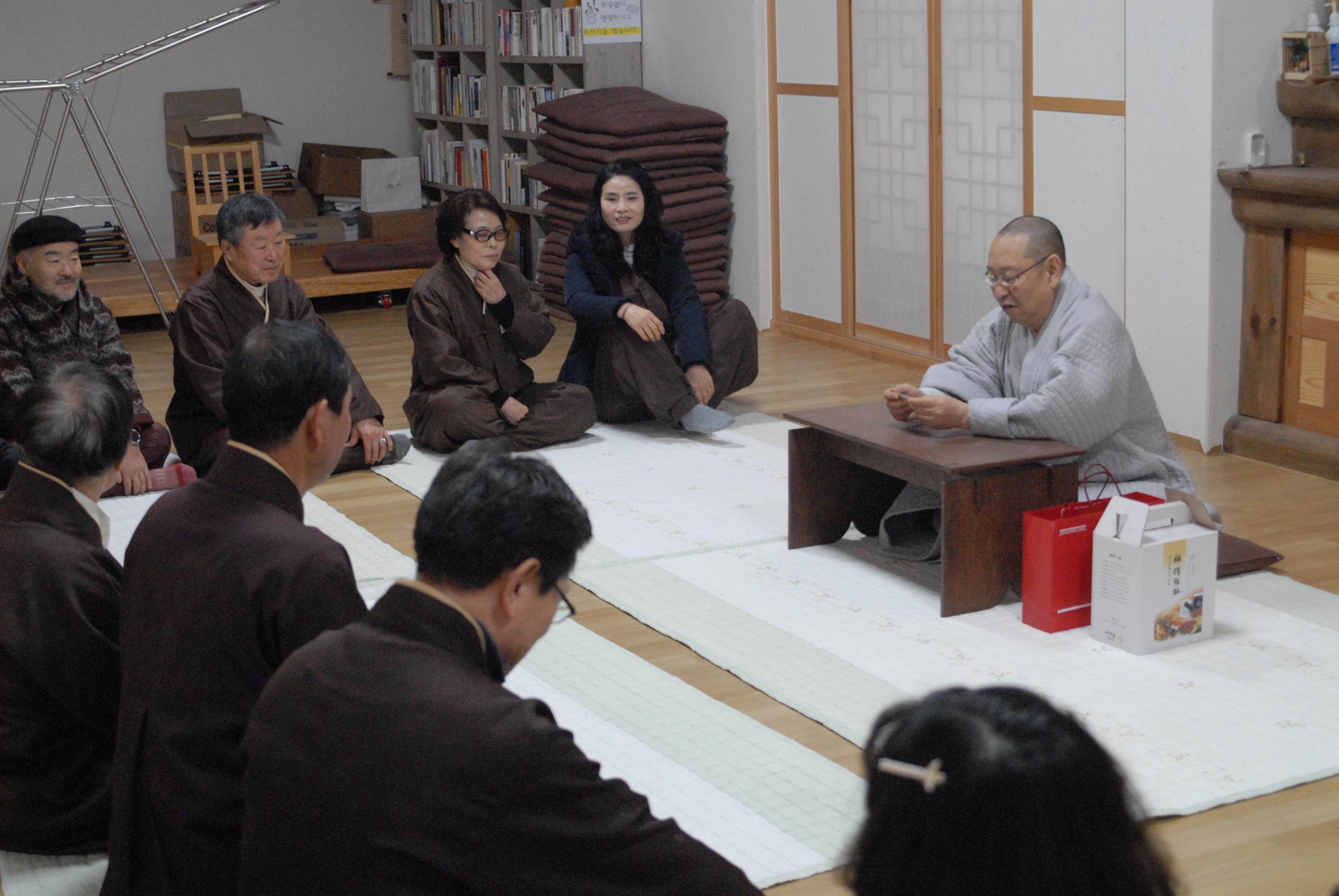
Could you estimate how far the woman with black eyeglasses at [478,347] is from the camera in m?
4.98

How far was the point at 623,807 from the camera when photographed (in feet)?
4.72

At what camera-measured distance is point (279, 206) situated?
867cm

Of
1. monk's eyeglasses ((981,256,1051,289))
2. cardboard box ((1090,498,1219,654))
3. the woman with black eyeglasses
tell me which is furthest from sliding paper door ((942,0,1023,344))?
cardboard box ((1090,498,1219,654))

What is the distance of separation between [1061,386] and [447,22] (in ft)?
19.9

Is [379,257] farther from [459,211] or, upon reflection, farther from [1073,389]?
[1073,389]

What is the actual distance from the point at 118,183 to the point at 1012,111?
5421 millimetres

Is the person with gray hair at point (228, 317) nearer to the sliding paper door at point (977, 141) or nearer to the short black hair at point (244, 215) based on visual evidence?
the short black hair at point (244, 215)

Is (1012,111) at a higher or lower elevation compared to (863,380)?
higher

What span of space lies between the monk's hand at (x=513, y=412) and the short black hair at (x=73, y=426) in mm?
2689

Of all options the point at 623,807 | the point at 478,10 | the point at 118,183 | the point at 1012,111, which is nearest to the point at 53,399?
the point at 623,807

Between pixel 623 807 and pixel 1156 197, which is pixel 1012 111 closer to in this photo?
pixel 1156 197

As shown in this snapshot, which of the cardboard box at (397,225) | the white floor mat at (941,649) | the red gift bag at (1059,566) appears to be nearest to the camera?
the white floor mat at (941,649)

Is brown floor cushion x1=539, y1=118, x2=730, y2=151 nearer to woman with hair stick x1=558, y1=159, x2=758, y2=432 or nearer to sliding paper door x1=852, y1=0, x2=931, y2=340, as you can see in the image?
sliding paper door x1=852, y1=0, x2=931, y2=340

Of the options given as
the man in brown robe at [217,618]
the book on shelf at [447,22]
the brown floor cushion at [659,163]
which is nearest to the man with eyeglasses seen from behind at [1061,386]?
the man in brown robe at [217,618]
